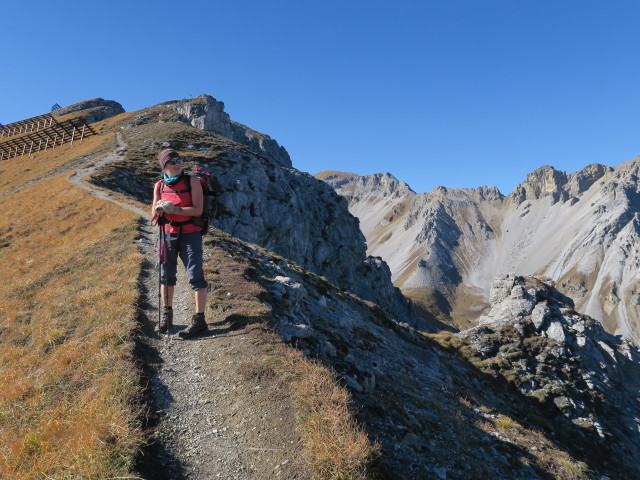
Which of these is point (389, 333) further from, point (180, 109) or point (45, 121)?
point (45, 121)

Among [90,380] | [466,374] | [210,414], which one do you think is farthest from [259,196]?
[210,414]

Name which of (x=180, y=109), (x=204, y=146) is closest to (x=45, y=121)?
(x=180, y=109)

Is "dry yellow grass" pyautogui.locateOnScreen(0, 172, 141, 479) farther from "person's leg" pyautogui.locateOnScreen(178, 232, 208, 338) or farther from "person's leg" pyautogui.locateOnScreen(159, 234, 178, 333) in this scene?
"person's leg" pyautogui.locateOnScreen(178, 232, 208, 338)

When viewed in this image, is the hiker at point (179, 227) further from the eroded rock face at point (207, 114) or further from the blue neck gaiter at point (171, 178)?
the eroded rock face at point (207, 114)

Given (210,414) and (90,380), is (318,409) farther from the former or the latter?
(90,380)

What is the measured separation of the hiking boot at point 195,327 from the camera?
9.98 meters

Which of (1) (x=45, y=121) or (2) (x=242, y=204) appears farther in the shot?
(1) (x=45, y=121)

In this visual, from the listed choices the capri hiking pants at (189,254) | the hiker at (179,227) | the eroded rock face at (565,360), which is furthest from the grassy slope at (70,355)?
the eroded rock face at (565,360)

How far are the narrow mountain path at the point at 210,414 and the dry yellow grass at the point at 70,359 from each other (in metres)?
0.55

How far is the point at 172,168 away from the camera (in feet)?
32.3

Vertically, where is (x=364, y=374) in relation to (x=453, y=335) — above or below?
above

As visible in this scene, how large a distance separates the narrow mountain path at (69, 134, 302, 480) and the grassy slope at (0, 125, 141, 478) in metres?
0.57

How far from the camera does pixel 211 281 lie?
1436 cm

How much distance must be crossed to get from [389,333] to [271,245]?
4416 cm
